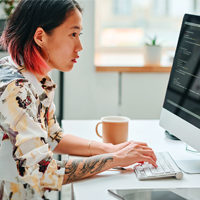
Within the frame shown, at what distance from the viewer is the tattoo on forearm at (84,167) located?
0.76 m

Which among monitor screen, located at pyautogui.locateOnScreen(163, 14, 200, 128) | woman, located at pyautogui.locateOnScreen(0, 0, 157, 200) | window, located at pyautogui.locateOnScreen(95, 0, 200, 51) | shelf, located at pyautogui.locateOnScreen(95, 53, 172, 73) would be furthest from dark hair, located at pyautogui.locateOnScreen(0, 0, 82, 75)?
window, located at pyautogui.locateOnScreen(95, 0, 200, 51)

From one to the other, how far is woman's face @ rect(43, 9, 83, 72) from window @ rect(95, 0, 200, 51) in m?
1.78

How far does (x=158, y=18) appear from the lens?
273cm

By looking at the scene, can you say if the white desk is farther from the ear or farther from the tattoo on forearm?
the ear

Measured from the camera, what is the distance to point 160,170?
2.59 ft

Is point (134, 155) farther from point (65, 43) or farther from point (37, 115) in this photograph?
point (65, 43)

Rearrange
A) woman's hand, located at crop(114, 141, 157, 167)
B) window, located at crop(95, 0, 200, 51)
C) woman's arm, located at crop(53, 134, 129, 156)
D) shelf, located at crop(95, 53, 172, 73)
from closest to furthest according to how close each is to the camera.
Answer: woman's hand, located at crop(114, 141, 157, 167), woman's arm, located at crop(53, 134, 129, 156), shelf, located at crop(95, 53, 172, 73), window, located at crop(95, 0, 200, 51)

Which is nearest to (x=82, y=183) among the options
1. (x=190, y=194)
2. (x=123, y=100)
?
(x=190, y=194)

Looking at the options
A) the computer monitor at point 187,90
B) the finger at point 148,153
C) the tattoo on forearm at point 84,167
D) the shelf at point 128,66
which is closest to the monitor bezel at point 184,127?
the computer monitor at point 187,90

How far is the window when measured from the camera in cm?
269

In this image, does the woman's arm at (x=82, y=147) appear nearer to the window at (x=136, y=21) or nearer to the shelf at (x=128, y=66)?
the shelf at (x=128, y=66)

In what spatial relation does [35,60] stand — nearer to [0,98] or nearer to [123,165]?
[0,98]

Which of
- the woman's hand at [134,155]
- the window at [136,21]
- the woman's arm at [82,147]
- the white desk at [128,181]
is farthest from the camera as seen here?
the window at [136,21]

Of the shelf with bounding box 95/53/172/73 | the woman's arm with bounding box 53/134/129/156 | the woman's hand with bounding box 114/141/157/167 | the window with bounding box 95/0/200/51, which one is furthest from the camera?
the window with bounding box 95/0/200/51
